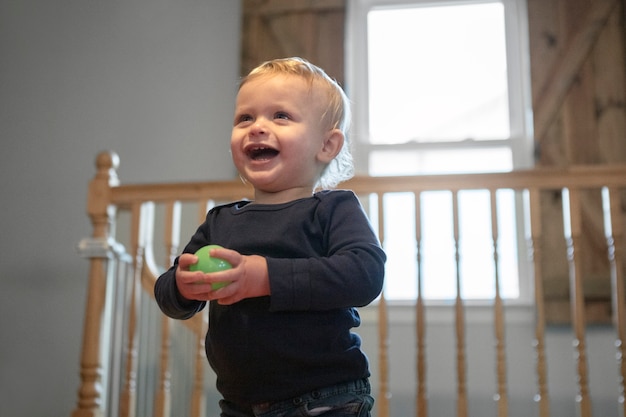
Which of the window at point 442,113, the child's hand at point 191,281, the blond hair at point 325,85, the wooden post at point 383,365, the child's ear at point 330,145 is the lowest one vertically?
the wooden post at point 383,365

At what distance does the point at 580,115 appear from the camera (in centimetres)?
367

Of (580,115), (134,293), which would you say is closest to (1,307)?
(134,293)

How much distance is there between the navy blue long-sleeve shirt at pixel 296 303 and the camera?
3.51 ft

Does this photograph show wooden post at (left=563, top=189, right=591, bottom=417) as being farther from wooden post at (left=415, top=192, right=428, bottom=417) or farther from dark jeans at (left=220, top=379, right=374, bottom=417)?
dark jeans at (left=220, top=379, right=374, bottom=417)

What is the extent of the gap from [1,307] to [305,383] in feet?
7.55

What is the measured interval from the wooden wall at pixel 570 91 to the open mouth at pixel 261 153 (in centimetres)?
263

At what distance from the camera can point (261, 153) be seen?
48.4 inches

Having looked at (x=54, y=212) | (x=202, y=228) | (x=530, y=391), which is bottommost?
(x=530, y=391)

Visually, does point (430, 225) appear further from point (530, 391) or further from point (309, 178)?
point (309, 178)

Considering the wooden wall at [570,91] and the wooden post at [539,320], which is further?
the wooden wall at [570,91]

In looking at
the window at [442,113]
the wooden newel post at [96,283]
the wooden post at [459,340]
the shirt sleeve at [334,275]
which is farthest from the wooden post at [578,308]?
the wooden newel post at [96,283]

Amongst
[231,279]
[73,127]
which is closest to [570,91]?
[73,127]

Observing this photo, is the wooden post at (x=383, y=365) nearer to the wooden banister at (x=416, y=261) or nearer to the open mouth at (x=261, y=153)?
the wooden banister at (x=416, y=261)

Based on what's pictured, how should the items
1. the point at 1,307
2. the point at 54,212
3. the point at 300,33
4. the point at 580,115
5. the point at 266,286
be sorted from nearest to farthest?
the point at 266,286, the point at 1,307, the point at 54,212, the point at 580,115, the point at 300,33
